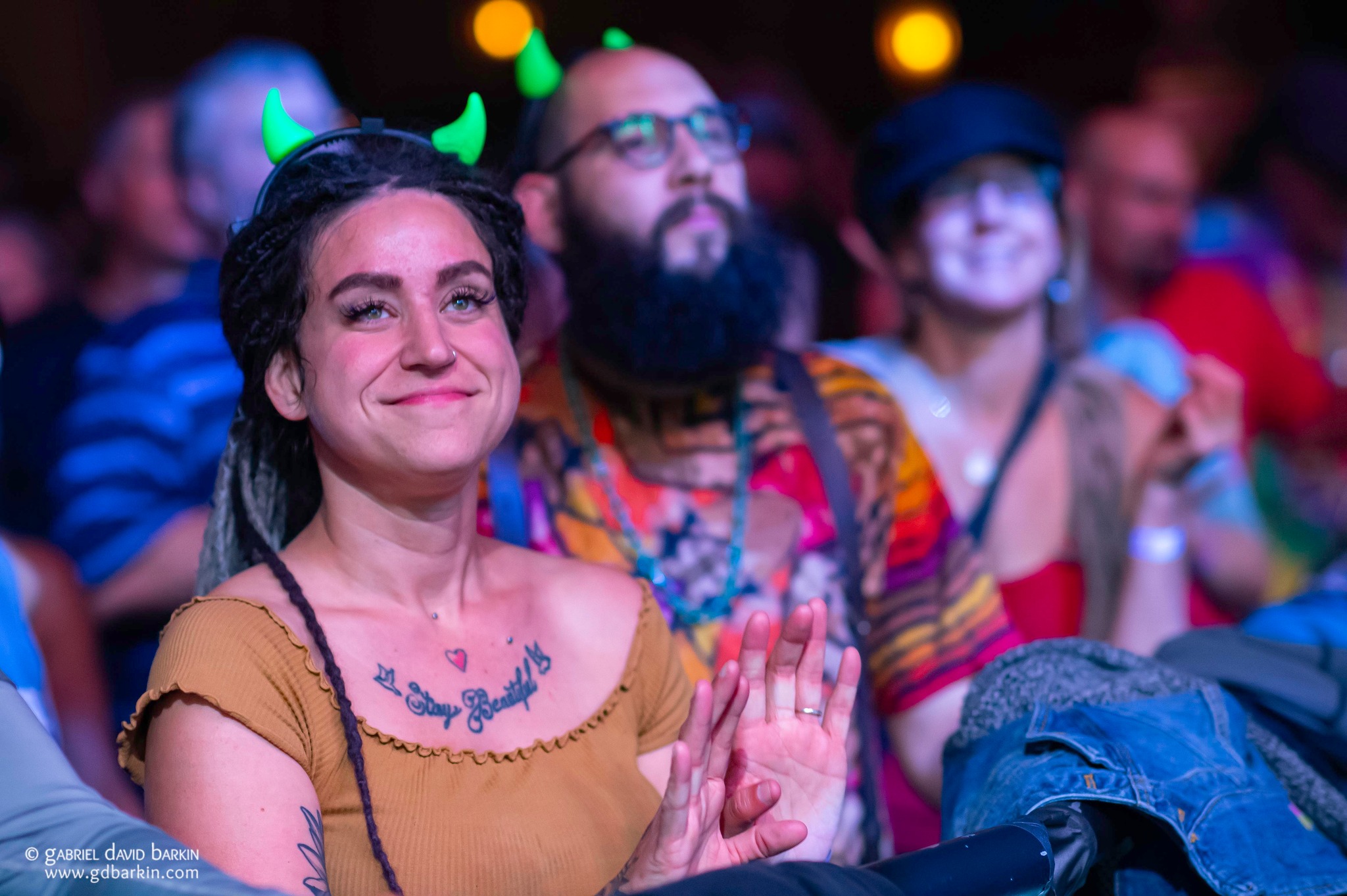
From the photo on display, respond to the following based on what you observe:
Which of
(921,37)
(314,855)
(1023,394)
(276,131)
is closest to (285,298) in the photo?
(276,131)

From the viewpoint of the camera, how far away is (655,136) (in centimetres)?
234

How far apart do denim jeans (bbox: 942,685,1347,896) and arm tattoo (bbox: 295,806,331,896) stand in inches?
32.2

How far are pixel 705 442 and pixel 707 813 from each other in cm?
108

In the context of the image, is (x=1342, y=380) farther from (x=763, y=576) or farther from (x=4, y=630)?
(x=4, y=630)

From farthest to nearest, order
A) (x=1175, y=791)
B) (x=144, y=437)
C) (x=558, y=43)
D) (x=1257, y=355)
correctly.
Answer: (x=558, y=43), (x=1257, y=355), (x=144, y=437), (x=1175, y=791)

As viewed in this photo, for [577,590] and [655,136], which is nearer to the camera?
[577,590]

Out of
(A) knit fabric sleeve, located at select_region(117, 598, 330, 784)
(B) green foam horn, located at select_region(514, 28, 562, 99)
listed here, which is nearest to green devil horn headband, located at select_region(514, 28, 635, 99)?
(B) green foam horn, located at select_region(514, 28, 562, 99)

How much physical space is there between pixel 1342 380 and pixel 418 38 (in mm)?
4687

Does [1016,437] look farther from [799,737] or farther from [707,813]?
[707,813]

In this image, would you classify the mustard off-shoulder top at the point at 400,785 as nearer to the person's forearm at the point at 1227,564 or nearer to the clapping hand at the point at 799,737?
the clapping hand at the point at 799,737

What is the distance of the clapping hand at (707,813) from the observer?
1346mm

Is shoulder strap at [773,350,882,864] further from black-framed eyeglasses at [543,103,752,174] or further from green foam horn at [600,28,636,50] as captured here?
green foam horn at [600,28,636,50]

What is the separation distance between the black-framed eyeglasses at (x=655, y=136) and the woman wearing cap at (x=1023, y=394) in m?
0.76

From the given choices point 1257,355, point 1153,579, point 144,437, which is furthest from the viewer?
point 1257,355
